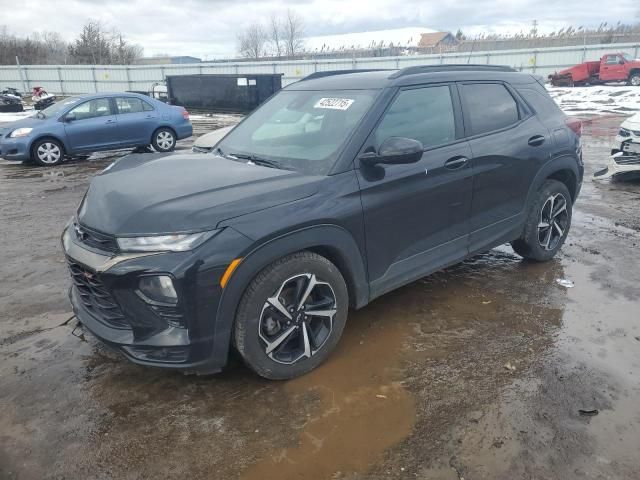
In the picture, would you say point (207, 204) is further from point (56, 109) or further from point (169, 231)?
point (56, 109)

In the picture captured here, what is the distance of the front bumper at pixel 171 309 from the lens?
2.54 metres

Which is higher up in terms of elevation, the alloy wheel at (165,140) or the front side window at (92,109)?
the front side window at (92,109)

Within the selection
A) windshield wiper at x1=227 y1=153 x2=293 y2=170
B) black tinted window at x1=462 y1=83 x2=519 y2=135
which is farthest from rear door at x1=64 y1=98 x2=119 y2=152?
black tinted window at x1=462 y1=83 x2=519 y2=135

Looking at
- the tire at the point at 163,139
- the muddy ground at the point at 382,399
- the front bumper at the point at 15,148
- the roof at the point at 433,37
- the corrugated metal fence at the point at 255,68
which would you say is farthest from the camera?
the roof at the point at 433,37

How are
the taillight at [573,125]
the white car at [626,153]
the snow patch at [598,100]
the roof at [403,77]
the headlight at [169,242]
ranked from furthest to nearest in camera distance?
the snow patch at [598,100], the white car at [626,153], the taillight at [573,125], the roof at [403,77], the headlight at [169,242]

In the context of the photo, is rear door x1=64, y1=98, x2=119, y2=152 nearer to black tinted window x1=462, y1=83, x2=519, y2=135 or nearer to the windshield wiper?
the windshield wiper

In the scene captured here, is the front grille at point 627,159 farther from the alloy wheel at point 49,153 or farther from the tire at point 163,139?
the alloy wheel at point 49,153

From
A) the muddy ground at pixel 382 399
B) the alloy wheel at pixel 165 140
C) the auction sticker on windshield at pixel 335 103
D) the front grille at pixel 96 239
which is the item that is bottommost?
the muddy ground at pixel 382 399

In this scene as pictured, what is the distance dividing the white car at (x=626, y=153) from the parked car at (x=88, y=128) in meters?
9.90

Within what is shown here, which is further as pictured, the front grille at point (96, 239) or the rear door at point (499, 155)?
the rear door at point (499, 155)

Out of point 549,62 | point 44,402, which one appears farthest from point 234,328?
point 549,62

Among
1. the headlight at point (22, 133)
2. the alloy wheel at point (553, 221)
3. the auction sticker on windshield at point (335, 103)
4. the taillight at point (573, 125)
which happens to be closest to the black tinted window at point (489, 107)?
the taillight at point (573, 125)

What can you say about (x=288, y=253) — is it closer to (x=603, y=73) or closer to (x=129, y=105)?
(x=129, y=105)

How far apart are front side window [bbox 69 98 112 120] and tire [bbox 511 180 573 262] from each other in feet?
33.4
